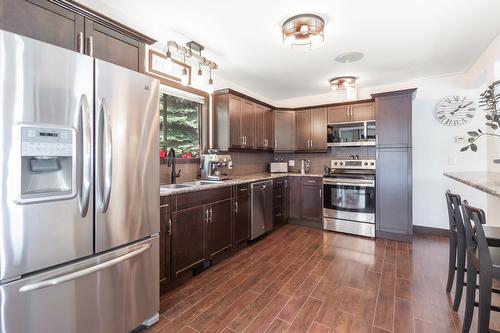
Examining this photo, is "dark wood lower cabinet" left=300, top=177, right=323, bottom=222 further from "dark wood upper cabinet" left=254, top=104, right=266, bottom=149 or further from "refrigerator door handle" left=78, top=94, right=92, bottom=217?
"refrigerator door handle" left=78, top=94, right=92, bottom=217

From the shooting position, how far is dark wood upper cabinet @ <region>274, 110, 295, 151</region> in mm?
4895

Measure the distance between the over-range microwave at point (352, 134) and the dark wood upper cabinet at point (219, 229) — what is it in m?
2.50

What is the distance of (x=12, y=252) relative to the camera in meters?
1.13

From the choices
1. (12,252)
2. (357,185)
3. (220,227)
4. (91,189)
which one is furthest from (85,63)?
(357,185)

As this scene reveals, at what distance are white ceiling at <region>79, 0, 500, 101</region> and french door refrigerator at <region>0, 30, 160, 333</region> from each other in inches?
40.7

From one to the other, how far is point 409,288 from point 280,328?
1405 mm

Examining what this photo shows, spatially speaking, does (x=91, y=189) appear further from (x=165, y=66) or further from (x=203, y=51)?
(x=203, y=51)

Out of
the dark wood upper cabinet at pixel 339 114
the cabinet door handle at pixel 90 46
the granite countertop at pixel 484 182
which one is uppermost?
the dark wood upper cabinet at pixel 339 114

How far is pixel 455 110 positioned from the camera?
3678mm

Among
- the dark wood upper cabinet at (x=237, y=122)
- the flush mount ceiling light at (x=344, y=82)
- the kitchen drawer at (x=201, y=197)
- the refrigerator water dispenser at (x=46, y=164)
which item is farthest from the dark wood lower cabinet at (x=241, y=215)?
the flush mount ceiling light at (x=344, y=82)

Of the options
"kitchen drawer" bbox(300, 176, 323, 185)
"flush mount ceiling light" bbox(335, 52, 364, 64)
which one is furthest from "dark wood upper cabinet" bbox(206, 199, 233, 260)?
"flush mount ceiling light" bbox(335, 52, 364, 64)

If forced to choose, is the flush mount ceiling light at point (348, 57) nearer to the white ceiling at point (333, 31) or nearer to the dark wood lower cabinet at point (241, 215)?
the white ceiling at point (333, 31)

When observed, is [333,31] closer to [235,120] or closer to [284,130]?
[235,120]

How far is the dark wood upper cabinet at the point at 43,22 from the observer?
1.34 m
